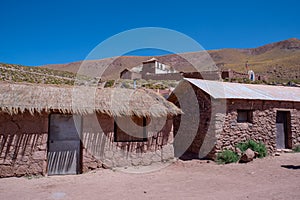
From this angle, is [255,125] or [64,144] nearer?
[64,144]

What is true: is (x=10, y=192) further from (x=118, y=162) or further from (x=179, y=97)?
(x=179, y=97)

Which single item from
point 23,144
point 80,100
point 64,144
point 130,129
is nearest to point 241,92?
point 130,129

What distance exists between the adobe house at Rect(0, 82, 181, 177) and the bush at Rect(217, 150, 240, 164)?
1.98 m

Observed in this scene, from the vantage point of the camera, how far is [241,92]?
38.4 ft

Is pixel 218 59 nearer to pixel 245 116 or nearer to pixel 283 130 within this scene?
pixel 283 130

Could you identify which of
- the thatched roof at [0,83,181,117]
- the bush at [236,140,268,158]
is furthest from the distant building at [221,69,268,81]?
the thatched roof at [0,83,181,117]

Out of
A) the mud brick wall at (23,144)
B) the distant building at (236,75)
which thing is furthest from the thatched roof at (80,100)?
the distant building at (236,75)

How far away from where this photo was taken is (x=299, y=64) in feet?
156

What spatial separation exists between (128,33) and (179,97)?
415cm

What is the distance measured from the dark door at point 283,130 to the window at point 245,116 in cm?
194

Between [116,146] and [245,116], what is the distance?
19.7 feet

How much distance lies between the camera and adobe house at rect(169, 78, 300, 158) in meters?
10.5

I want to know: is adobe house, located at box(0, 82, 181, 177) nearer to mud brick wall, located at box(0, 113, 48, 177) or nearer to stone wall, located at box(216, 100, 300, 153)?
mud brick wall, located at box(0, 113, 48, 177)

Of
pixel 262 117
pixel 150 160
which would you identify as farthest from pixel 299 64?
pixel 150 160
